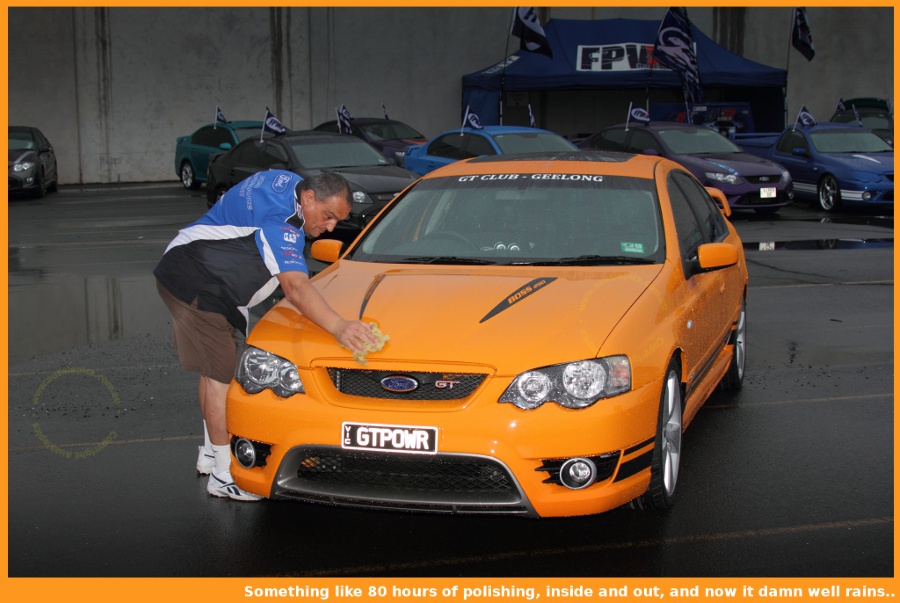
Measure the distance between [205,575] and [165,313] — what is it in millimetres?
5966

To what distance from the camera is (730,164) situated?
57.8 feet

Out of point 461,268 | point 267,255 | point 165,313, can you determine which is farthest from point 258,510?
point 165,313

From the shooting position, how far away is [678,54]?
2434 cm

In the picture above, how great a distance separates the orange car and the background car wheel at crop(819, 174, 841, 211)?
14.2m

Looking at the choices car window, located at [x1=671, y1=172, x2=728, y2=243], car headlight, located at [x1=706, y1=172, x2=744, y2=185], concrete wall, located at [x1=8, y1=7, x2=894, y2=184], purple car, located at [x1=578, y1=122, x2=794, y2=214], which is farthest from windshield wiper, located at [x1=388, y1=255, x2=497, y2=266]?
concrete wall, located at [x1=8, y1=7, x2=894, y2=184]

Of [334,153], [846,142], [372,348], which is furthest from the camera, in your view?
[846,142]

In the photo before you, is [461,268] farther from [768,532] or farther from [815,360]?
[815,360]

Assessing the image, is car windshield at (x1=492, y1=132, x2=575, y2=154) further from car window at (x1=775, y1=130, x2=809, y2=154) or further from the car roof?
the car roof

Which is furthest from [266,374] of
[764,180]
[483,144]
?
[764,180]

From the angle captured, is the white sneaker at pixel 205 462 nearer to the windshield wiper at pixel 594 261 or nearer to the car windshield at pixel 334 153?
the windshield wiper at pixel 594 261

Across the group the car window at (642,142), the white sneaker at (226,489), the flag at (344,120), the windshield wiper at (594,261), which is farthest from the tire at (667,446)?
the flag at (344,120)

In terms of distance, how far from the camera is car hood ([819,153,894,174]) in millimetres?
18109

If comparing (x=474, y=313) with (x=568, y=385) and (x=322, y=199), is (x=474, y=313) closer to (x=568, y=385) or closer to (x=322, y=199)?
(x=568, y=385)

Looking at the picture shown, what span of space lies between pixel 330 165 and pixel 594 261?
11007mm
